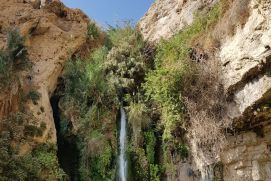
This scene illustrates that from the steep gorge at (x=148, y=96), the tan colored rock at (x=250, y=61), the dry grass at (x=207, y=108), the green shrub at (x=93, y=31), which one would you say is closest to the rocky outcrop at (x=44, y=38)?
the steep gorge at (x=148, y=96)

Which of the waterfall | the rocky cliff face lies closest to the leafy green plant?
the waterfall

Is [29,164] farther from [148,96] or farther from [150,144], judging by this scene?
[148,96]

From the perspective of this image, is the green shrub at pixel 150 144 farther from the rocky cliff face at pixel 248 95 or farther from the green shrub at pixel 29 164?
the green shrub at pixel 29 164

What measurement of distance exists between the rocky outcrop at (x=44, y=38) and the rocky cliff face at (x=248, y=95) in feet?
18.8

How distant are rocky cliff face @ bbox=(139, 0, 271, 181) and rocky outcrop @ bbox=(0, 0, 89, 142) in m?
5.74

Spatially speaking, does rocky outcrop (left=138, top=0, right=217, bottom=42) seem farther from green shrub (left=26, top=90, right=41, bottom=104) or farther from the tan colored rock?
green shrub (left=26, top=90, right=41, bottom=104)

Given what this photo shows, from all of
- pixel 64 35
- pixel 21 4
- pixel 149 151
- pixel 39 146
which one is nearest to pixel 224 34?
pixel 149 151

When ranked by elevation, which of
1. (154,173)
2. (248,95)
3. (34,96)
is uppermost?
(34,96)

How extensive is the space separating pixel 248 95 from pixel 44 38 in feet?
29.8

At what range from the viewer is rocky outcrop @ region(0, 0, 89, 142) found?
39.9 ft

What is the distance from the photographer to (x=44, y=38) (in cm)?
1452

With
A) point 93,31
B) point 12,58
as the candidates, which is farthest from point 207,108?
point 93,31

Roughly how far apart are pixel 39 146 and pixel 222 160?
554 centimetres

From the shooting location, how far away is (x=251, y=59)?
8328 mm
